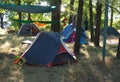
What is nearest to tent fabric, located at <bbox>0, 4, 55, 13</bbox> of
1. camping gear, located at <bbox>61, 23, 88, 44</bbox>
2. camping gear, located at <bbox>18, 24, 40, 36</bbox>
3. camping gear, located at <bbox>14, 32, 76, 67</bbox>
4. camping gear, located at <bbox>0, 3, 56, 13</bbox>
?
camping gear, located at <bbox>0, 3, 56, 13</bbox>

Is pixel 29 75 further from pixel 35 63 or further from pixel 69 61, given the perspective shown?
pixel 69 61

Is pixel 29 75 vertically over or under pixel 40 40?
under

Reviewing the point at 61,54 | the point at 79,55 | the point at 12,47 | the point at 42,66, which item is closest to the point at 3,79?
the point at 42,66

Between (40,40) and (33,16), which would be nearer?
(40,40)

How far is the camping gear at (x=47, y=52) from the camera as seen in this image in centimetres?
1149

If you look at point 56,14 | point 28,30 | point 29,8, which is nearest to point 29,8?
point 29,8

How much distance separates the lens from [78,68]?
10.9 meters

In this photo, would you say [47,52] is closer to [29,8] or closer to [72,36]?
[29,8]

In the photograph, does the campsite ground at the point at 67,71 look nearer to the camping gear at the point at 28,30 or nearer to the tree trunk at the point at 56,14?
the tree trunk at the point at 56,14

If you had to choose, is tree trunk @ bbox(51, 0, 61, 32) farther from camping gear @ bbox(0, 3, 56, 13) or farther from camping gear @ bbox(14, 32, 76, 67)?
camping gear @ bbox(14, 32, 76, 67)

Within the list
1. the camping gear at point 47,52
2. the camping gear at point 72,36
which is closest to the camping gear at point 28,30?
the camping gear at point 72,36

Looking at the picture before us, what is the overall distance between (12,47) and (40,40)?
3.54 m

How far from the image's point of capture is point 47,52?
11664 mm

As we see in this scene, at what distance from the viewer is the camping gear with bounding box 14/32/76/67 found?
11.5m
